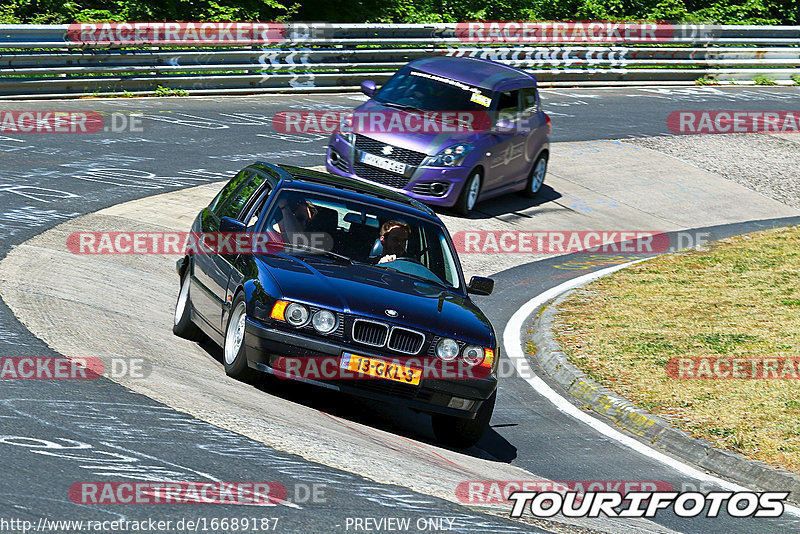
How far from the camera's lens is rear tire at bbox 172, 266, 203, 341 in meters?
9.99

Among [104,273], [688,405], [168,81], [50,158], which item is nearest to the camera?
[688,405]

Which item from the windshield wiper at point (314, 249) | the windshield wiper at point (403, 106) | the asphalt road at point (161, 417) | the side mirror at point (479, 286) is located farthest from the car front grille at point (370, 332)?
the windshield wiper at point (403, 106)

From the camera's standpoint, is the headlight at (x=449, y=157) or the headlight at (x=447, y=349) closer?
the headlight at (x=447, y=349)

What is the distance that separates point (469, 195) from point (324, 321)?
9320mm

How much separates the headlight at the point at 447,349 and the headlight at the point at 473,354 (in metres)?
0.08

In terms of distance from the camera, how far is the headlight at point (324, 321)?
26.7ft

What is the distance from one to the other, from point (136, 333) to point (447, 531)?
4340 mm

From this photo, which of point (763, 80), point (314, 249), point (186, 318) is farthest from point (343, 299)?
point (763, 80)

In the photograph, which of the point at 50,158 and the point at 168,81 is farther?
the point at 168,81

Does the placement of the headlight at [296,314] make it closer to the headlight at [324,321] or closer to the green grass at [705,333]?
the headlight at [324,321]

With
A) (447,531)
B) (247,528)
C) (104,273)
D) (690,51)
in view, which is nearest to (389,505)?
(447,531)

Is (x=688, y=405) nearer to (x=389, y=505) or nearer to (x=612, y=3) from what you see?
(x=389, y=505)

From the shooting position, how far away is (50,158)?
16.8m

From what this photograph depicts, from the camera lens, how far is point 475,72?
60.7ft
